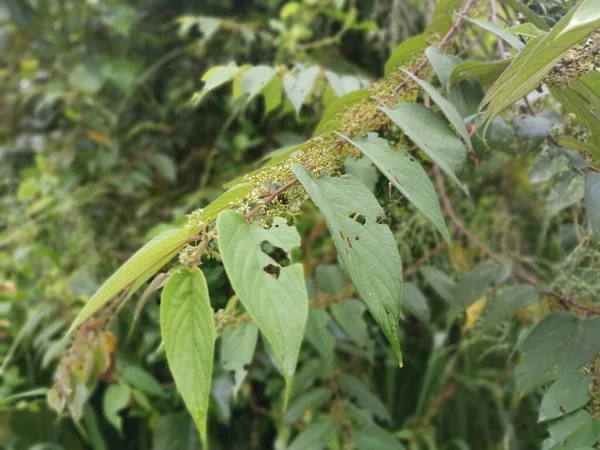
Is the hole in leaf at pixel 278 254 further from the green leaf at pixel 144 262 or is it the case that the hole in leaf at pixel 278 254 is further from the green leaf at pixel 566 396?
the green leaf at pixel 566 396

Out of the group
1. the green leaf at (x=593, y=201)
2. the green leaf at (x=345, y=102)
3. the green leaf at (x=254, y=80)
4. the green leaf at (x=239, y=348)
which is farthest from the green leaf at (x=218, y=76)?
the green leaf at (x=593, y=201)

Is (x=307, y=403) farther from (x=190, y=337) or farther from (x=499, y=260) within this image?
(x=190, y=337)

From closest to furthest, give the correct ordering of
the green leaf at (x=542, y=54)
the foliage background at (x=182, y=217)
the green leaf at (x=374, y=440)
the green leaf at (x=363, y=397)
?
the green leaf at (x=542, y=54) < the green leaf at (x=374, y=440) < the green leaf at (x=363, y=397) < the foliage background at (x=182, y=217)

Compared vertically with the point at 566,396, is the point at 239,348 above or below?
below

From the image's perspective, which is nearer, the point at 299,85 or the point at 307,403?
the point at 299,85

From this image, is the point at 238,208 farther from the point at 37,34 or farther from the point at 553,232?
the point at 37,34

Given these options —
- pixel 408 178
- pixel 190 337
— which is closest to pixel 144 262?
pixel 190 337

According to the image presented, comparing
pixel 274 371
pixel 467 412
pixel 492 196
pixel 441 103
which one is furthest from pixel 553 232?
pixel 441 103
